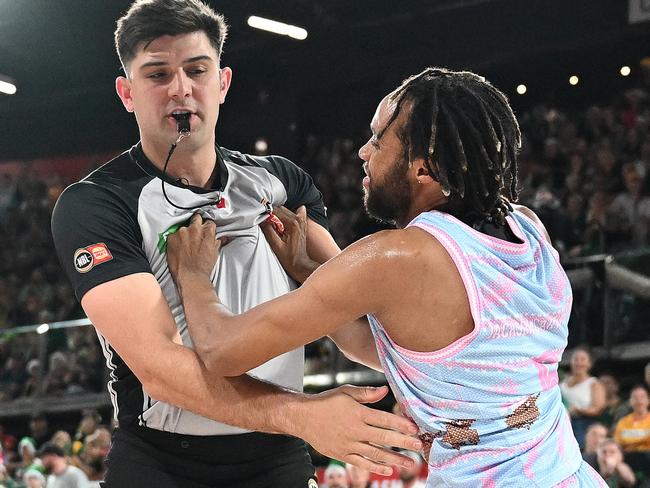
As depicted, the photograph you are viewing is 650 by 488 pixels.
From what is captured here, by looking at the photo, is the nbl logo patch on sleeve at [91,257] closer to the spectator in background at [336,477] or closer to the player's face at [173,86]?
the player's face at [173,86]

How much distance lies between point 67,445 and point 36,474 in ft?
3.96

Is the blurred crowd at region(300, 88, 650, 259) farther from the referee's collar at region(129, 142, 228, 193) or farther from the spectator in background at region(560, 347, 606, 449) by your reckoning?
the referee's collar at region(129, 142, 228, 193)

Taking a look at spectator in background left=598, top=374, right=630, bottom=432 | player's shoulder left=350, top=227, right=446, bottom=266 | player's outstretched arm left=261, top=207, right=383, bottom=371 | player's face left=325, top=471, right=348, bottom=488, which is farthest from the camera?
player's face left=325, top=471, right=348, bottom=488

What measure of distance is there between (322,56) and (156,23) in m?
13.0

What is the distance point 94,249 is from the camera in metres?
2.91

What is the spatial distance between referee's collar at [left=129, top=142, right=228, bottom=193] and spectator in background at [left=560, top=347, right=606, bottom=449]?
5.35 m

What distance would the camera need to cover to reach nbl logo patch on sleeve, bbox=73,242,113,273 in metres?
2.89

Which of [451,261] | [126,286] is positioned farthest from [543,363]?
[126,286]

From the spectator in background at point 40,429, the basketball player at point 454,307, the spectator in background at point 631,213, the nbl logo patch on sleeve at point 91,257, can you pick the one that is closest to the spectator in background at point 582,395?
the spectator in background at point 631,213

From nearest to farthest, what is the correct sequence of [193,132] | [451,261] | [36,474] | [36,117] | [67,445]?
[451,261], [193,132], [36,474], [67,445], [36,117]

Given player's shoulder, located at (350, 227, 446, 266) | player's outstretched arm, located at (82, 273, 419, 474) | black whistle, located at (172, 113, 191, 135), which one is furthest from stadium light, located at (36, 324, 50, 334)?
player's shoulder, located at (350, 227, 446, 266)

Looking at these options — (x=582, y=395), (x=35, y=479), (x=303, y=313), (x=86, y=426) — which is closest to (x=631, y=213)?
(x=582, y=395)

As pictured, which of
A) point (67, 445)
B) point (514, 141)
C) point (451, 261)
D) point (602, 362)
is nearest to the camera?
point (451, 261)

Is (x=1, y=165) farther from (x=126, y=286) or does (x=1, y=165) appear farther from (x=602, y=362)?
(x=126, y=286)
